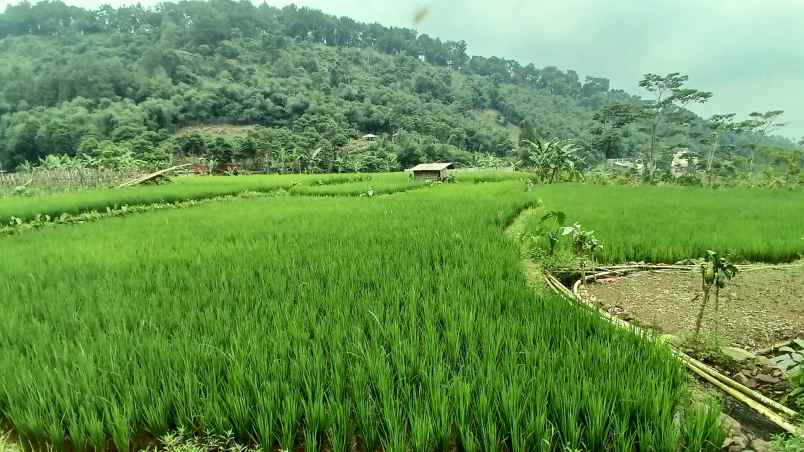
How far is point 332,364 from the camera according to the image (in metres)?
2.30

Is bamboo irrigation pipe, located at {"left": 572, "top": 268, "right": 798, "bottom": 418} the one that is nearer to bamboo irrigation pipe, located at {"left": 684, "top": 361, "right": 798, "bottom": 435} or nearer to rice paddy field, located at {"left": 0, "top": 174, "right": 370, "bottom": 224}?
bamboo irrigation pipe, located at {"left": 684, "top": 361, "right": 798, "bottom": 435}

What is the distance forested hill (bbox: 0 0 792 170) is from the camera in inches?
1876

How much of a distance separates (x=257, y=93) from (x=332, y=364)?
69638mm

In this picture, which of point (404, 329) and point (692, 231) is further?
point (692, 231)

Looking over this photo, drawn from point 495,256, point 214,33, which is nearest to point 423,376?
point 495,256

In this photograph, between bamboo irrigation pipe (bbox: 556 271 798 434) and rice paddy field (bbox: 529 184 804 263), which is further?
rice paddy field (bbox: 529 184 804 263)

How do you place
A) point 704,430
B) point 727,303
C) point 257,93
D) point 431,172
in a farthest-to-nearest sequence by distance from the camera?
point 257,93, point 431,172, point 727,303, point 704,430

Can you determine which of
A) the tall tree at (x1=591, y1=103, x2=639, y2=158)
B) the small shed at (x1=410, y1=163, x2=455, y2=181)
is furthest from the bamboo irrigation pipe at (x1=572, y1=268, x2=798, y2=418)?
the tall tree at (x1=591, y1=103, x2=639, y2=158)

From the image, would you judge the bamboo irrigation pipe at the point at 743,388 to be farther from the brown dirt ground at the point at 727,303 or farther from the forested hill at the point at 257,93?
the forested hill at the point at 257,93

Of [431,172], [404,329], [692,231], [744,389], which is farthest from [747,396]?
[431,172]

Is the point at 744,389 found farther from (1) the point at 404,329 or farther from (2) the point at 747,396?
(1) the point at 404,329

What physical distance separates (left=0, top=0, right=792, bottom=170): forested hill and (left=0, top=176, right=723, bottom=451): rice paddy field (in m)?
38.8

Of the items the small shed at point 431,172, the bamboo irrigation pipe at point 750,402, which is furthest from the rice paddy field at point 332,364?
the small shed at point 431,172

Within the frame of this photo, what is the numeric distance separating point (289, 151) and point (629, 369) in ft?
151
